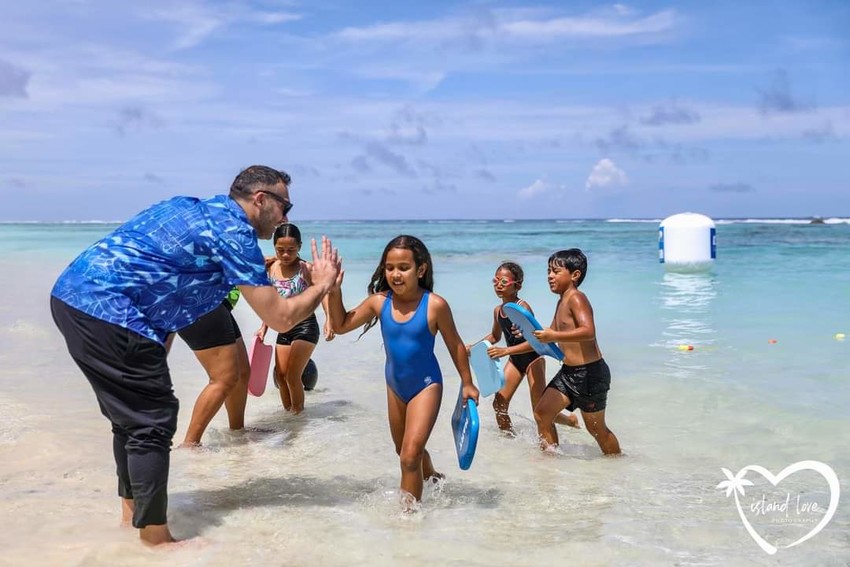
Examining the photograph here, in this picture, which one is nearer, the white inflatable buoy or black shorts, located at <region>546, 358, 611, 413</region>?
black shorts, located at <region>546, 358, 611, 413</region>

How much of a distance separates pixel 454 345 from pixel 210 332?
179cm

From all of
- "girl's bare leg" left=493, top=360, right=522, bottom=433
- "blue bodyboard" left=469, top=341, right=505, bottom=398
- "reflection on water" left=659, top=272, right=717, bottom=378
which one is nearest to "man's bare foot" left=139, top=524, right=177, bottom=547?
"blue bodyboard" left=469, top=341, right=505, bottom=398

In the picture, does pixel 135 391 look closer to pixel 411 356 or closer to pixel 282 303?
pixel 282 303

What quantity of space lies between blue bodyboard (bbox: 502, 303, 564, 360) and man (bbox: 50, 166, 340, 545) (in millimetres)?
2165

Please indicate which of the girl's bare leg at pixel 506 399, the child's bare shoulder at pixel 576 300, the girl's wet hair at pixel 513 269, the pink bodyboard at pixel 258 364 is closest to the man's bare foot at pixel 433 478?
the child's bare shoulder at pixel 576 300

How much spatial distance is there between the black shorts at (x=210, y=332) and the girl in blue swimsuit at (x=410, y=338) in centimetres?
111

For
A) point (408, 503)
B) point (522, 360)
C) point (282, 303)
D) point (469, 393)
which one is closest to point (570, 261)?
point (522, 360)

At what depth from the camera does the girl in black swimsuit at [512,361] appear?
632 centimetres

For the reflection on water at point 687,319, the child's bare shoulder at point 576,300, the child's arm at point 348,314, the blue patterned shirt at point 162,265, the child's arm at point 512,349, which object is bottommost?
the reflection on water at point 687,319

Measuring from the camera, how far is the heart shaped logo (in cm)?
419

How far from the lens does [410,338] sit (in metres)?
4.61

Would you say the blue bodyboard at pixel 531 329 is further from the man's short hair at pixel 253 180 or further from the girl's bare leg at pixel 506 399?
the man's short hair at pixel 253 180

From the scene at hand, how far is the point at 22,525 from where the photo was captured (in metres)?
4.18

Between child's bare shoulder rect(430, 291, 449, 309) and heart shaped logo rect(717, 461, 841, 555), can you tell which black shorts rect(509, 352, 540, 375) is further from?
child's bare shoulder rect(430, 291, 449, 309)
